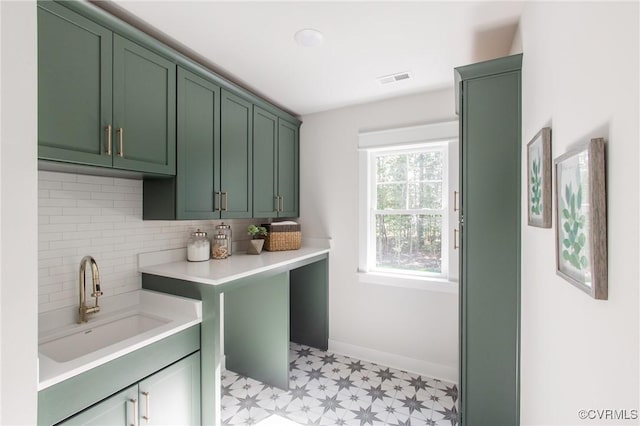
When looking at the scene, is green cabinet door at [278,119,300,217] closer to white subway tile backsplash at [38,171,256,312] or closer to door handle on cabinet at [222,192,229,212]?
door handle on cabinet at [222,192,229,212]

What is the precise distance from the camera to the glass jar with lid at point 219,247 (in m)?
2.37

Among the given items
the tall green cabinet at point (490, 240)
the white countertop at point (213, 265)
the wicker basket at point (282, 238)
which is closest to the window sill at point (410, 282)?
the white countertop at point (213, 265)

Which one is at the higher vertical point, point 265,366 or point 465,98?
point 465,98

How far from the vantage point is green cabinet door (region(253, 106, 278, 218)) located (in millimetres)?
2568

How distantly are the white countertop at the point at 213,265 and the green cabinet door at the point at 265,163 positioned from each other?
43 cm

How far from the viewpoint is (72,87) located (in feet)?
4.40

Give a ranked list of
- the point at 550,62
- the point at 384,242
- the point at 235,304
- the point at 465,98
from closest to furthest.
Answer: the point at 550,62, the point at 465,98, the point at 235,304, the point at 384,242

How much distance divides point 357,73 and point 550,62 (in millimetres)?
1375

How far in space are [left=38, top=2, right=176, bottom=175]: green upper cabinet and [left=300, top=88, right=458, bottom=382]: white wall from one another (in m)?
1.53

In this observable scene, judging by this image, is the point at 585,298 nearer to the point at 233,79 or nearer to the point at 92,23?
A: the point at 92,23

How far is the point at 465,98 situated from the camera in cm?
159

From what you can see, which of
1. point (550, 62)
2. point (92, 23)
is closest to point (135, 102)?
point (92, 23)

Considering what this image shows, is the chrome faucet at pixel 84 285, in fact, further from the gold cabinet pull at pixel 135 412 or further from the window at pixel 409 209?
the window at pixel 409 209

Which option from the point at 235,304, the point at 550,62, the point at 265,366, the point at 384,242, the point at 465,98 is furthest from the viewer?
the point at 384,242
